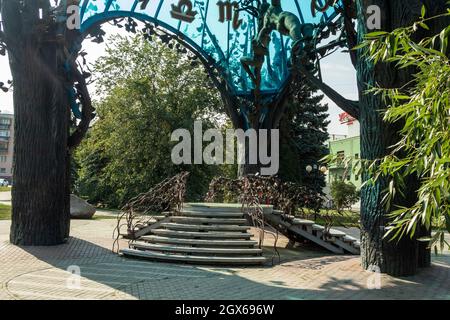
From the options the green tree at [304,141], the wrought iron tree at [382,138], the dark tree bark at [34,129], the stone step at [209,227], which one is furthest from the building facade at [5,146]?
the wrought iron tree at [382,138]

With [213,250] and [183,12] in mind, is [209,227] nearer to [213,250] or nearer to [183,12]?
[213,250]

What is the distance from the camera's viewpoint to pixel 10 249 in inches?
362

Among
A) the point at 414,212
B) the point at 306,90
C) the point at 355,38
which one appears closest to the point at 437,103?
the point at 414,212

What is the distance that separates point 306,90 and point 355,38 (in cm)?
1703

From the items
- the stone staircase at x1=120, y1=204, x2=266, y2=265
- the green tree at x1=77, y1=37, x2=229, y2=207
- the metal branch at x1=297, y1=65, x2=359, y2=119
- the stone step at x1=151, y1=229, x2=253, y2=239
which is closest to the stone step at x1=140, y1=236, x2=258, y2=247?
the stone staircase at x1=120, y1=204, x2=266, y2=265

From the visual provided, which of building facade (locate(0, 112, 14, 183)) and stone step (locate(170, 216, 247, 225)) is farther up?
building facade (locate(0, 112, 14, 183))

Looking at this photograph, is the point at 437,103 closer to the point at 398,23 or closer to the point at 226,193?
the point at 398,23

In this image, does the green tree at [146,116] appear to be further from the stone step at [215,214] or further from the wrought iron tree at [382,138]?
the wrought iron tree at [382,138]

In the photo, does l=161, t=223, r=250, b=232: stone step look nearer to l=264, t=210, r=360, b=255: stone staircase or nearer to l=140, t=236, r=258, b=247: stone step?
l=140, t=236, r=258, b=247: stone step

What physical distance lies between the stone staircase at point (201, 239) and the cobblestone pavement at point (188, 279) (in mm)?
289

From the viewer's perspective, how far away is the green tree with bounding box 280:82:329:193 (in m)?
24.1

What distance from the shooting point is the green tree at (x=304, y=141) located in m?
24.1

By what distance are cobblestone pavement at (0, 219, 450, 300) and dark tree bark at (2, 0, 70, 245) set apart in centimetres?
67

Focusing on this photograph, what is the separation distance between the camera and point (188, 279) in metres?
7.09
